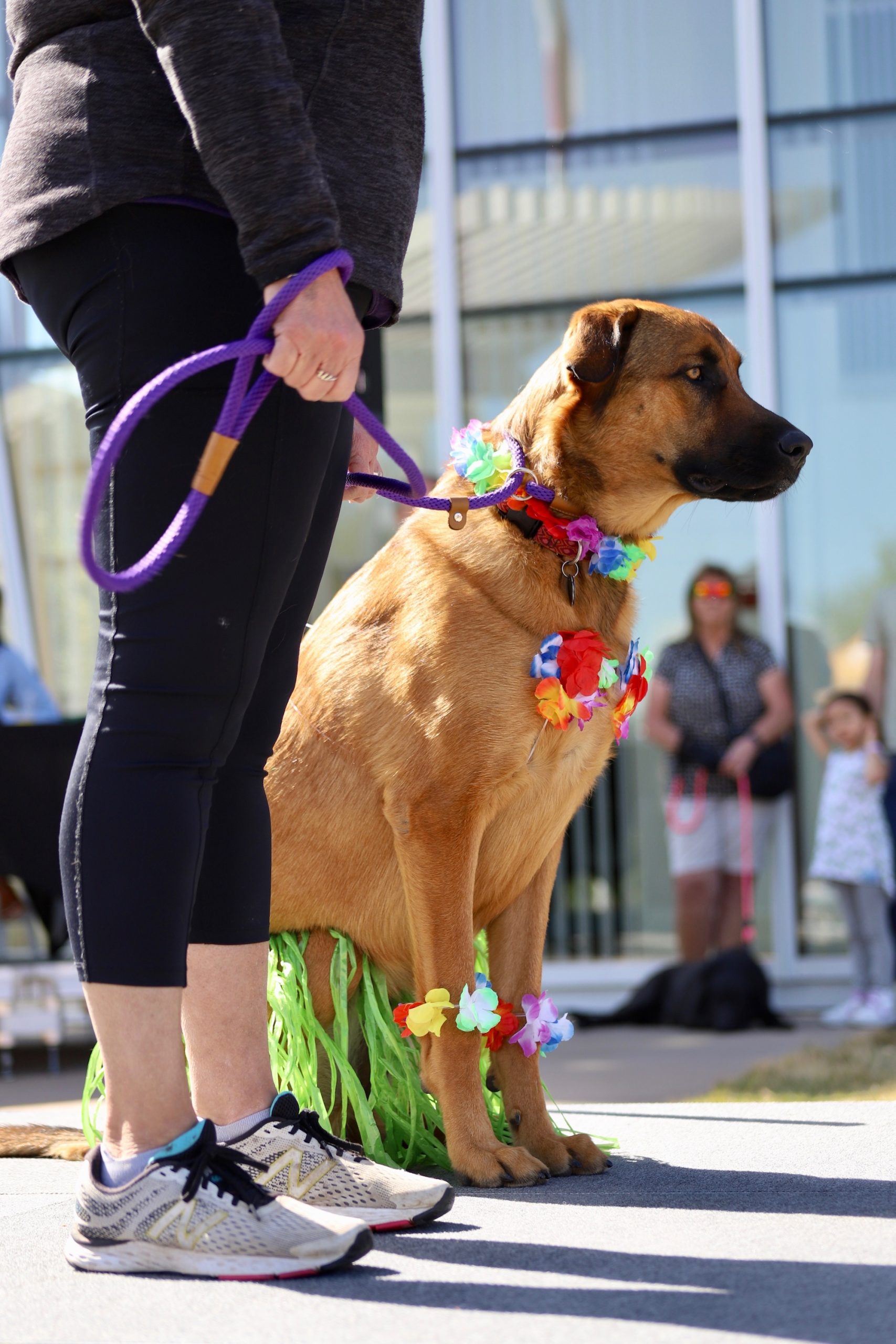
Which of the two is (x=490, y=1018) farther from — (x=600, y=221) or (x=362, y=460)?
(x=600, y=221)

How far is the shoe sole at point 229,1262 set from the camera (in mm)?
1624

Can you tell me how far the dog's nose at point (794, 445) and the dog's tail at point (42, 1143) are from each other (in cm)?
177

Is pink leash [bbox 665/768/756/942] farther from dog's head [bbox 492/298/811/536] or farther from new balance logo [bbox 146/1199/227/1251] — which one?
new balance logo [bbox 146/1199/227/1251]

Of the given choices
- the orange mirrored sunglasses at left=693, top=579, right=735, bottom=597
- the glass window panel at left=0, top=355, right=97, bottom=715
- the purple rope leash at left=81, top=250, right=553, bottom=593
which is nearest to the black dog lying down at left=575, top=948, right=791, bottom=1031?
the orange mirrored sunglasses at left=693, top=579, right=735, bottom=597

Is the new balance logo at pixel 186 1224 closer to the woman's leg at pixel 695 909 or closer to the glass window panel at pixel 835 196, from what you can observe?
the woman's leg at pixel 695 909

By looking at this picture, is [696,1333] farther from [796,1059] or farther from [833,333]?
[833,333]

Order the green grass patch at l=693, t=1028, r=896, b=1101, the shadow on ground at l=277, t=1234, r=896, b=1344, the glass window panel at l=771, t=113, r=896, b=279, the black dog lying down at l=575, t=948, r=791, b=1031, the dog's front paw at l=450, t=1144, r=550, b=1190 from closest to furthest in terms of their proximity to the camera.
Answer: the shadow on ground at l=277, t=1234, r=896, b=1344 < the dog's front paw at l=450, t=1144, r=550, b=1190 < the green grass patch at l=693, t=1028, r=896, b=1101 < the black dog lying down at l=575, t=948, r=791, b=1031 < the glass window panel at l=771, t=113, r=896, b=279

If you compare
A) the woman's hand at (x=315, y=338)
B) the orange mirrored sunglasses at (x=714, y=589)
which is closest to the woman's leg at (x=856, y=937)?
the orange mirrored sunglasses at (x=714, y=589)

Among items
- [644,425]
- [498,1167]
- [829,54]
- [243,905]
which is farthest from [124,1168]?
[829,54]

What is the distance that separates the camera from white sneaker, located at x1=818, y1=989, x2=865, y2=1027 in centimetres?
617

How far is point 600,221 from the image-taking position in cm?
767

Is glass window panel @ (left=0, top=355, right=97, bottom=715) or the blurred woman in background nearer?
the blurred woman in background

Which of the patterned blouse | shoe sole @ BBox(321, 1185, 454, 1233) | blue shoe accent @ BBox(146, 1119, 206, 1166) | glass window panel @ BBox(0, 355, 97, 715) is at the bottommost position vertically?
shoe sole @ BBox(321, 1185, 454, 1233)

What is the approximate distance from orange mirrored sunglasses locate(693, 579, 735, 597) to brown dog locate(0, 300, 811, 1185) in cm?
394
